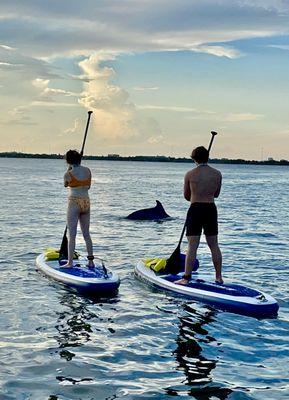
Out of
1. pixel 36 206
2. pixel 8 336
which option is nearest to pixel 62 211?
pixel 36 206

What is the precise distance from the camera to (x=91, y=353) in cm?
924

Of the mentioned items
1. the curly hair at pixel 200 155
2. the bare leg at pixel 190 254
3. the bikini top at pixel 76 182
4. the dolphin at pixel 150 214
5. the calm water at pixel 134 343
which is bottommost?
the calm water at pixel 134 343

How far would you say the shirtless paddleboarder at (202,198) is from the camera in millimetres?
11609

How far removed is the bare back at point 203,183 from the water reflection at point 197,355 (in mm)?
2023

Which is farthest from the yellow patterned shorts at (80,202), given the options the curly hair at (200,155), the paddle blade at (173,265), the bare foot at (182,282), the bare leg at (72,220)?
the curly hair at (200,155)

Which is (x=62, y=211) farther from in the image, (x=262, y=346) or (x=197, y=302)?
(x=262, y=346)

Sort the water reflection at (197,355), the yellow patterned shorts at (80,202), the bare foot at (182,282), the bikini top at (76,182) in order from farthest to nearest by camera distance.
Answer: the yellow patterned shorts at (80,202) → the bikini top at (76,182) → the bare foot at (182,282) → the water reflection at (197,355)

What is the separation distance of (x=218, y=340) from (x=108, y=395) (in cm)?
272

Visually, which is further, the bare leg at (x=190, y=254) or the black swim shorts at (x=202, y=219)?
the bare leg at (x=190, y=254)

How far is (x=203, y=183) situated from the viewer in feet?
38.1

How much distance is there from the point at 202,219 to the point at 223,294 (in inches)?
55.9

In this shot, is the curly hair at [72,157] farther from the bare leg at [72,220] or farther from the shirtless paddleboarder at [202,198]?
the shirtless paddleboarder at [202,198]

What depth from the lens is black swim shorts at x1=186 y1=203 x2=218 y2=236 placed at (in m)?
11.8

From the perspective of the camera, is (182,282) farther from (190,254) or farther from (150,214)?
(150,214)
